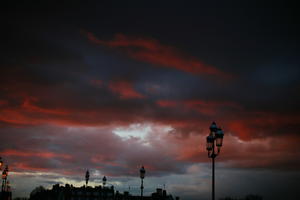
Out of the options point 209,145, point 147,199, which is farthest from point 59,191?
point 209,145

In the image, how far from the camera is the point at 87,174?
4078 centimetres

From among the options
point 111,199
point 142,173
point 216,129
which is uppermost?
point 216,129

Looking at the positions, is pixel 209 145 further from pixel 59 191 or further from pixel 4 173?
pixel 59 191

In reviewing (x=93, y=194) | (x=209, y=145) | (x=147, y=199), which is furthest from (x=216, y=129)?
(x=93, y=194)

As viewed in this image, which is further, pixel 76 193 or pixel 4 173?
pixel 76 193

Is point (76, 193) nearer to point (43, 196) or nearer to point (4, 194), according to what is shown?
point (43, 196)

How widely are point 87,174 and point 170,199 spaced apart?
93092 mm

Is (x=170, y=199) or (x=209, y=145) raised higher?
(x=209, y=145)

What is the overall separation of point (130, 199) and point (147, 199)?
631 cm

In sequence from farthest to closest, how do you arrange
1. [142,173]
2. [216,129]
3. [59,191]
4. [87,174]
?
1. [59,191]
2. [87,174]
3. [142,173]
4. [216,129]

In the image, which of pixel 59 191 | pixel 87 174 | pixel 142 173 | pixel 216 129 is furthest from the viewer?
pixel 59 191

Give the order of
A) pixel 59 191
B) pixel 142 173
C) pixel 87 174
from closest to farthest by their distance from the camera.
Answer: pixel 142 173
pixel 87 174
pixel 59 191

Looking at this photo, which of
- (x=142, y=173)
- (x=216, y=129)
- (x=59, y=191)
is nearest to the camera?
(x=216, y=129)

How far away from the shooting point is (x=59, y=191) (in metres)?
126
